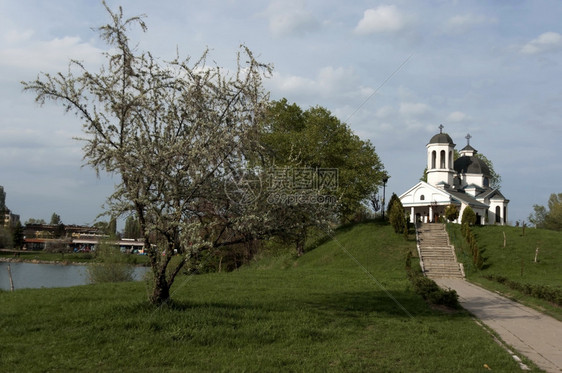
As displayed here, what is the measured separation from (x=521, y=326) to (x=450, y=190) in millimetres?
37923

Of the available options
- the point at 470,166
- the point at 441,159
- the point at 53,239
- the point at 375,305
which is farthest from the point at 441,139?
the point at 53,239

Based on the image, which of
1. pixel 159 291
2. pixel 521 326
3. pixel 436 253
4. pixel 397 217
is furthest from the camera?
pixel 397 217

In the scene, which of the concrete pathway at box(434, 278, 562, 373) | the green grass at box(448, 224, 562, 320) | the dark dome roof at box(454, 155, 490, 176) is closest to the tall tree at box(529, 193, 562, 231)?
the dark dome roof at box(454, 155, 490, 176)

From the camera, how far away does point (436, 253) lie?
1155 inches

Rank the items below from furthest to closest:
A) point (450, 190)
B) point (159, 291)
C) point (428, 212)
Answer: point (428, 212), point (450, 190), point (159, 291)

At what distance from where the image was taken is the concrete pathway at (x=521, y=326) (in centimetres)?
907

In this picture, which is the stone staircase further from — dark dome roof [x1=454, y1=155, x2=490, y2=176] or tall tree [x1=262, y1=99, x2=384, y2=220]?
dark dome roof [x1=454, y1=155, x2=490, y2=176]

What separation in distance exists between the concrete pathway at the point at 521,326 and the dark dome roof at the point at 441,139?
32.2 metres

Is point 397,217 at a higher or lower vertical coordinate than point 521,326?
higher

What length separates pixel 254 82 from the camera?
11023 millimetres

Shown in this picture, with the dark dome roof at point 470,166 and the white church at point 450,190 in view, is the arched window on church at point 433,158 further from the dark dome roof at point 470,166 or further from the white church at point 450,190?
the dark dome roof at point 470,166

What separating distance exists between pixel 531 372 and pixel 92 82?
10.3 m

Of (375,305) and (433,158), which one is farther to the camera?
(433,158)

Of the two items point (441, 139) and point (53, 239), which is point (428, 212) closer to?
point (441, 139)
